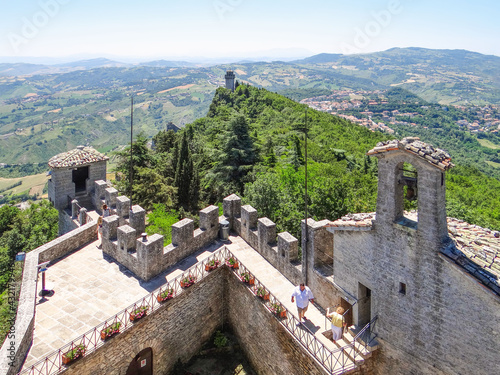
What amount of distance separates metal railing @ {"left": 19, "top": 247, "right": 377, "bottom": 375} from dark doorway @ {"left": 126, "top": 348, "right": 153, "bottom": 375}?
1261 mm

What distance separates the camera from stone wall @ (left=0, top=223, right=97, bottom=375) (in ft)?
26.1

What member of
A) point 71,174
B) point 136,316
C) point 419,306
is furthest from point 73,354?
point 71,174

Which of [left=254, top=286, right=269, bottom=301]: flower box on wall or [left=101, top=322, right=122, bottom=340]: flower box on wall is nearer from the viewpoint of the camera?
[left=101, top=322, right=122, bottom=340]: flower box on wall

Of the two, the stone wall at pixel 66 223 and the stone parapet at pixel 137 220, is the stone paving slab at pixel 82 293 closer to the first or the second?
the stone parapet at pixel 137 220

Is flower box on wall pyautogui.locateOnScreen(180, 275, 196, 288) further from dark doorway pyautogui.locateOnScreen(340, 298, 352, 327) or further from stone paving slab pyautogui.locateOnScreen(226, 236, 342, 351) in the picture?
dark doorway pyautogui.locateOnScreen(340, 298, 352, 327)

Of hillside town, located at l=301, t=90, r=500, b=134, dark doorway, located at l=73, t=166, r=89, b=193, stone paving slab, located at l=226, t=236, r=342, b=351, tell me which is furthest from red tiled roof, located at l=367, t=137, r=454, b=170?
hillside town, located at l=301, t=90, r=500, b=134

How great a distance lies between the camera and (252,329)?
37.4 ft

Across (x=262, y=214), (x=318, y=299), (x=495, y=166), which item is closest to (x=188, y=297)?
(x=318, y=299)

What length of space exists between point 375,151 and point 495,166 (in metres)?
122

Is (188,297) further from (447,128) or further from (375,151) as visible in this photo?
(447,128)

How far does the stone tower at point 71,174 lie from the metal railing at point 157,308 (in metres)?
10.5

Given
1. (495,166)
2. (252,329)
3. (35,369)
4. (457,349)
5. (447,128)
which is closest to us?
(457,349)

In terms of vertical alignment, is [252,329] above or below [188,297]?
below

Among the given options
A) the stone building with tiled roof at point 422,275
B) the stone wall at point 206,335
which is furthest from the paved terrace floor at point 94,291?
the stone building with tiled roof at point 422,275
